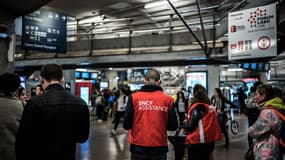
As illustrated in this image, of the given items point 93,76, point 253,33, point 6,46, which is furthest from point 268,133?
point 93,76

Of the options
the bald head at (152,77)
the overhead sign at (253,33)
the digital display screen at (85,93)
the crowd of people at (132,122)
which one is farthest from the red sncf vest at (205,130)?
the digital display screen at (85,93)

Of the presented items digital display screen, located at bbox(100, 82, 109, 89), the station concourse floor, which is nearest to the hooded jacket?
the station concourse floor

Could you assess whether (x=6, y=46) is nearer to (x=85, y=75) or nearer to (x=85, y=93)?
(x=85, y=93)

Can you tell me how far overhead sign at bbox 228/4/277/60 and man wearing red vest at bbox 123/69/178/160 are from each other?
13.0 ft

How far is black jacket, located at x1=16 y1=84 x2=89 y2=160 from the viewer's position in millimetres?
2148

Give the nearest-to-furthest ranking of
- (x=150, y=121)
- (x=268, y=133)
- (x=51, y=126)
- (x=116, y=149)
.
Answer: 1. (x=51, y=126)
2. (x=150, y=121)
3. (x=268, y=133)
4. (x=116, y=149)

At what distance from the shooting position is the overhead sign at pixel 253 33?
6.34 metres

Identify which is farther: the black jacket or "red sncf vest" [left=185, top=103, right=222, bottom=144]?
"red sncf vest" [left=185, top=103, right=222, bottom=144]

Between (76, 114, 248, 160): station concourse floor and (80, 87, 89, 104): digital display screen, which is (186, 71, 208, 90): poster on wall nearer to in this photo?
(76, 114, 248, 160): station concourse floor

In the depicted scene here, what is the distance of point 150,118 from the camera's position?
319cm

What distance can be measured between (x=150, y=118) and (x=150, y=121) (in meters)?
0.03

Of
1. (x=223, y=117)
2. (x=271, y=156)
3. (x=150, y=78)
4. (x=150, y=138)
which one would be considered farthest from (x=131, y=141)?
(x=223, y=117)

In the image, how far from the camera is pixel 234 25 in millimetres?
7000

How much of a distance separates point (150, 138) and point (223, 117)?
6211 millimetres
